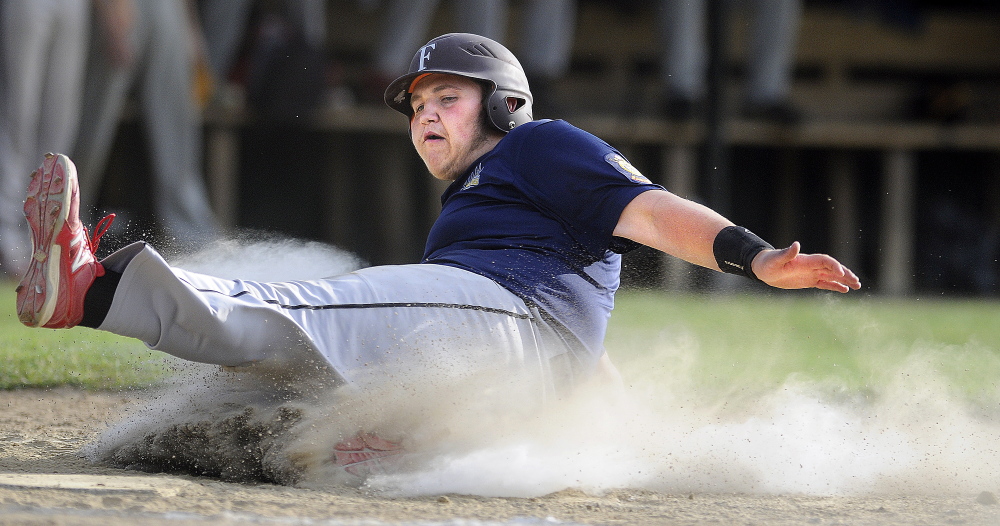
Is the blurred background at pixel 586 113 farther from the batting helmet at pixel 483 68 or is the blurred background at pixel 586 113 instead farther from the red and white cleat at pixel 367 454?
the red and white cleat at pixel 367 454

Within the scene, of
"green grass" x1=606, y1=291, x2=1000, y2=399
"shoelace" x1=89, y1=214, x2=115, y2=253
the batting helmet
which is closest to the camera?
"shoelace" x1=89, y1=214, x2=115, y2=253

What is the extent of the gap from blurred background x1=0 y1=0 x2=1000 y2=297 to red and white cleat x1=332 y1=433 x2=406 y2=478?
4.81m

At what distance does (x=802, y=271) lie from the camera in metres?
2.96

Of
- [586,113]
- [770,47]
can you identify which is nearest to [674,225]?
[770,47]

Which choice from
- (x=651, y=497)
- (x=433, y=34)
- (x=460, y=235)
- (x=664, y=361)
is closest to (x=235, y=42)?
(x=433, y=34)

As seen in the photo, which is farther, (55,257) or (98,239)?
(98,239)

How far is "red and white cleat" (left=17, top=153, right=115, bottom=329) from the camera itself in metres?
2.82

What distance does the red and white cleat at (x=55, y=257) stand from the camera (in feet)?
9.25

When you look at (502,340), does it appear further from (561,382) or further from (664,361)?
(664,361)

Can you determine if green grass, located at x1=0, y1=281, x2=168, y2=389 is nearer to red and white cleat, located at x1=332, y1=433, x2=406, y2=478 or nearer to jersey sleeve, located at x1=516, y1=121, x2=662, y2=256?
red and white cleat, located at x1=332, y1=433, x2=406, y2=478

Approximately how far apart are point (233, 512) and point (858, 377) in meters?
3.66

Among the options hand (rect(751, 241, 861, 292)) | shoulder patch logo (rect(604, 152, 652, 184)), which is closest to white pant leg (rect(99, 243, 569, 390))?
shoulder patch logo (rect(604, 152, 652, 184))

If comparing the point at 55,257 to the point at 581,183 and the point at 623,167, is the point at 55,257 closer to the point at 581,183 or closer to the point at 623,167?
the point at 581,183

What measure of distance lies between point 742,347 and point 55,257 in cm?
443
